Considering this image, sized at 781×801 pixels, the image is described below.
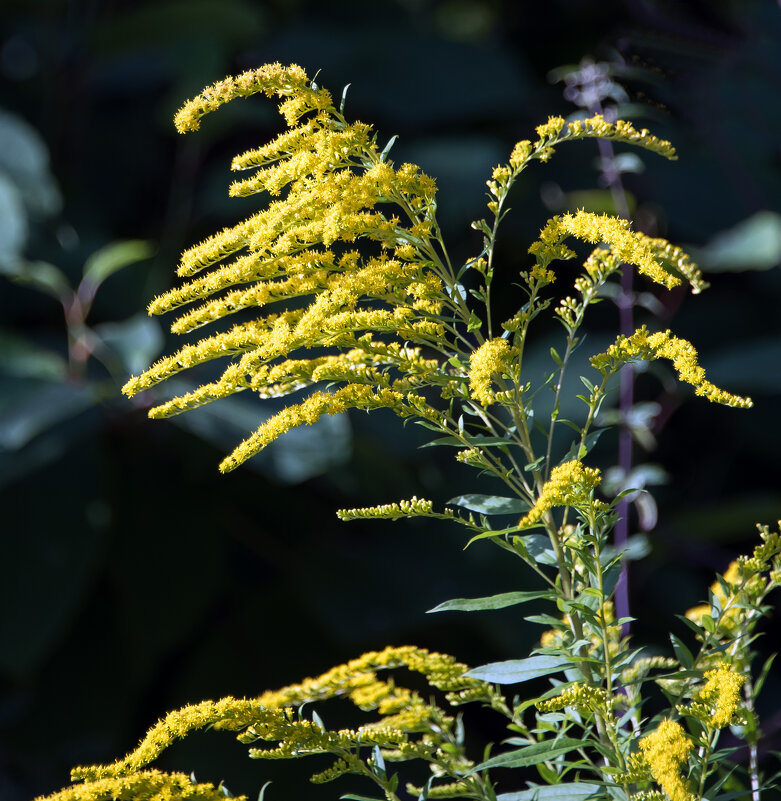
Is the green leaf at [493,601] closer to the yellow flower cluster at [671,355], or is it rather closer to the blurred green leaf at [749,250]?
the yellow flower cluster at [671,355]

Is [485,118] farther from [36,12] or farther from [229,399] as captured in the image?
[229,399]

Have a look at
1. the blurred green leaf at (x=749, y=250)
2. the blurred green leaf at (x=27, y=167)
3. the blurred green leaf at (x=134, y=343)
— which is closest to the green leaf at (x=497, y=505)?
the blurred green leaf at (x=134, y=343)

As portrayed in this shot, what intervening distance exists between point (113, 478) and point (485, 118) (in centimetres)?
165

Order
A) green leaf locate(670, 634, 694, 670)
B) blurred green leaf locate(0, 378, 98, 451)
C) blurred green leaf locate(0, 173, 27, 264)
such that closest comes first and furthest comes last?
green leaf locate(670, 634, 694, 670) → blurred green leaf locate(0, 378, 98, 451) → blurred green leaf locate(0, 173, 27, 264)

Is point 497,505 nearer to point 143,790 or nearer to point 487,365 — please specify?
point 487,365

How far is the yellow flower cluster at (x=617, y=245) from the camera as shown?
58 cm

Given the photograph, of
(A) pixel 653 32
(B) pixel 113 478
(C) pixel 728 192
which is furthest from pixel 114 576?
(C) pixel 728 192

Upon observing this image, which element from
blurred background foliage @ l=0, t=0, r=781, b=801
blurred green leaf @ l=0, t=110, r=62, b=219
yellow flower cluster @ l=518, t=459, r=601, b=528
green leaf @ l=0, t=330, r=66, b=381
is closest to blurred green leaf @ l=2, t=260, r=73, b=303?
blurred background foliage @ l=0, t=0, r=781, b=801

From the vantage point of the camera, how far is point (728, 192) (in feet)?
8.68

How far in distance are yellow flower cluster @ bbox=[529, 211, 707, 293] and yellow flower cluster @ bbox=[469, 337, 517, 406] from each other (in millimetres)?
79

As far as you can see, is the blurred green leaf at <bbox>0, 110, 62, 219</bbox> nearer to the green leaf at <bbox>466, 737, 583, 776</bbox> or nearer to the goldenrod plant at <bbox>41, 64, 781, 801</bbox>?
the goldenrod plant at <bbox>41, 64, 781, 801</bbox>

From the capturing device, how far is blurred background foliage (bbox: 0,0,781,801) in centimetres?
171

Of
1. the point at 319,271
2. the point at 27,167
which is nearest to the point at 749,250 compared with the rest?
the point at 319,271

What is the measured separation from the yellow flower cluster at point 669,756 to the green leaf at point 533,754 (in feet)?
0.15
